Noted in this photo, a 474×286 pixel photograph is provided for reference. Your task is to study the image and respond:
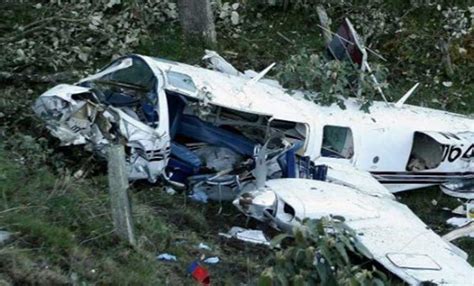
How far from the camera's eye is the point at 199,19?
13516mm

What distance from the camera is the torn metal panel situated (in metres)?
7.53

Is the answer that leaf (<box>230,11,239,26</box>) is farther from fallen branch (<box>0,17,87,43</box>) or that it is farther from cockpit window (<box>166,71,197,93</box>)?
cockpit window (<box>166,71,197,93</box>)

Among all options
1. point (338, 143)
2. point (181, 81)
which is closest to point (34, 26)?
point (181, 81)

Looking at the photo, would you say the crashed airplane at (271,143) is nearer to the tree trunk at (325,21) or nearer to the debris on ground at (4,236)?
the debris on ground at (4,236)

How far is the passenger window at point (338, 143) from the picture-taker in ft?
33.0

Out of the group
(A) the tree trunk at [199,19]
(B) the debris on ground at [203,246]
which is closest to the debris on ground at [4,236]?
(B) the debris on ground at [203,246]

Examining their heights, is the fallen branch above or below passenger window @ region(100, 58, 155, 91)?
below

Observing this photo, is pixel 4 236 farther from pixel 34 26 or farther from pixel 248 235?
pixel 34 26

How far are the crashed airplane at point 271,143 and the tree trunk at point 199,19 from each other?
2598mm

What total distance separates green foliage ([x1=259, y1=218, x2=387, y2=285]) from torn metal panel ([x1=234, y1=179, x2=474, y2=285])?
2450 mm

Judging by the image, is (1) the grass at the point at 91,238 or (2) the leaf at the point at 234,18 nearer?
(1) the grass at the point at 91,238

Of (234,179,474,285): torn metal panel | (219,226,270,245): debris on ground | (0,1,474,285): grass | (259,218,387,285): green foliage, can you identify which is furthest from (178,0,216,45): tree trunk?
(259,218,387,285): green foliage

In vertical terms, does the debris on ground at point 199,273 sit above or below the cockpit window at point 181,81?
below

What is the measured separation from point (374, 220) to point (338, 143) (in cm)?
193
